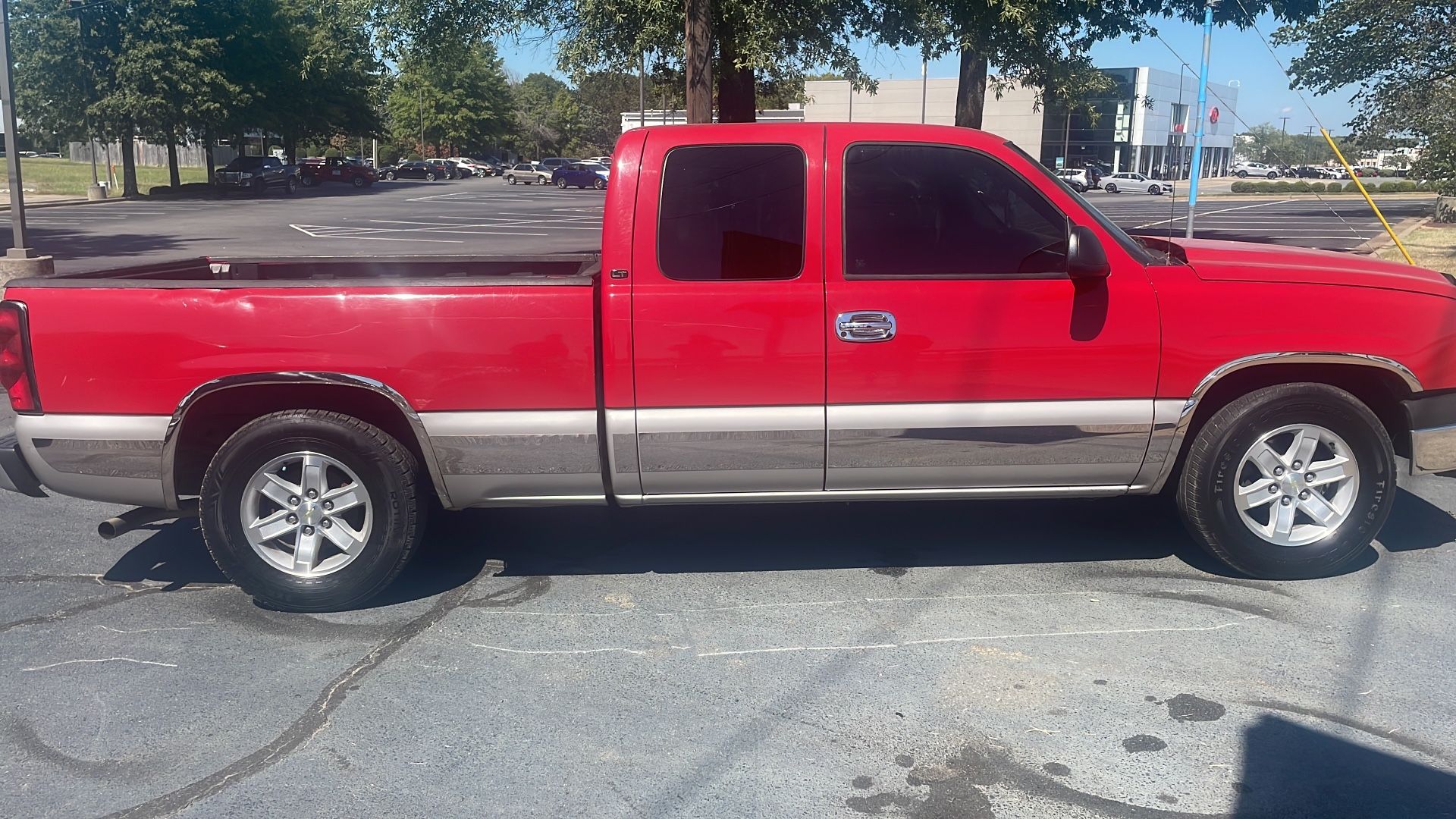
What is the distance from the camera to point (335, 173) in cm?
5944

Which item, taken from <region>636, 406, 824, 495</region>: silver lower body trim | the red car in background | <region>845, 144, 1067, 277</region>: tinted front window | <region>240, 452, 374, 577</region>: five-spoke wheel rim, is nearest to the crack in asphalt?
<region>240, 452, 374, 577</region>: five-spoke wheel rim

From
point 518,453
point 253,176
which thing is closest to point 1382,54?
point 518,453

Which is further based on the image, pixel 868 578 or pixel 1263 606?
pixel 868 578

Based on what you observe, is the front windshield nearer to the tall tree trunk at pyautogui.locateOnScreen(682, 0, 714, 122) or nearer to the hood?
the hood

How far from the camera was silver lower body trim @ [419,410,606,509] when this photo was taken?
4555 mm

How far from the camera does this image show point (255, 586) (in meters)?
4.69

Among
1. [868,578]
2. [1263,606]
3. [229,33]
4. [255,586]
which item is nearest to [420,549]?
[255,586]

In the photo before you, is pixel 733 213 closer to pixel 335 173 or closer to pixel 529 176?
pixel 335 173

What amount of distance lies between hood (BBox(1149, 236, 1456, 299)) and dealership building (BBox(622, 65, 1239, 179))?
124ft

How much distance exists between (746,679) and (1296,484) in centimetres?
253

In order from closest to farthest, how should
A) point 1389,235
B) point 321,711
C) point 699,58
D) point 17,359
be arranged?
1. point 321,711
2. point 17,359
3. point 699,58
4. point 1389,235

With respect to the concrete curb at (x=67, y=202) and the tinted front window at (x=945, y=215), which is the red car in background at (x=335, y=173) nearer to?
the concrete curb at (x=67, y=202)

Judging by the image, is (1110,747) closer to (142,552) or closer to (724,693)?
(724,693)

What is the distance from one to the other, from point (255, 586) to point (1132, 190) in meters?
60.6
